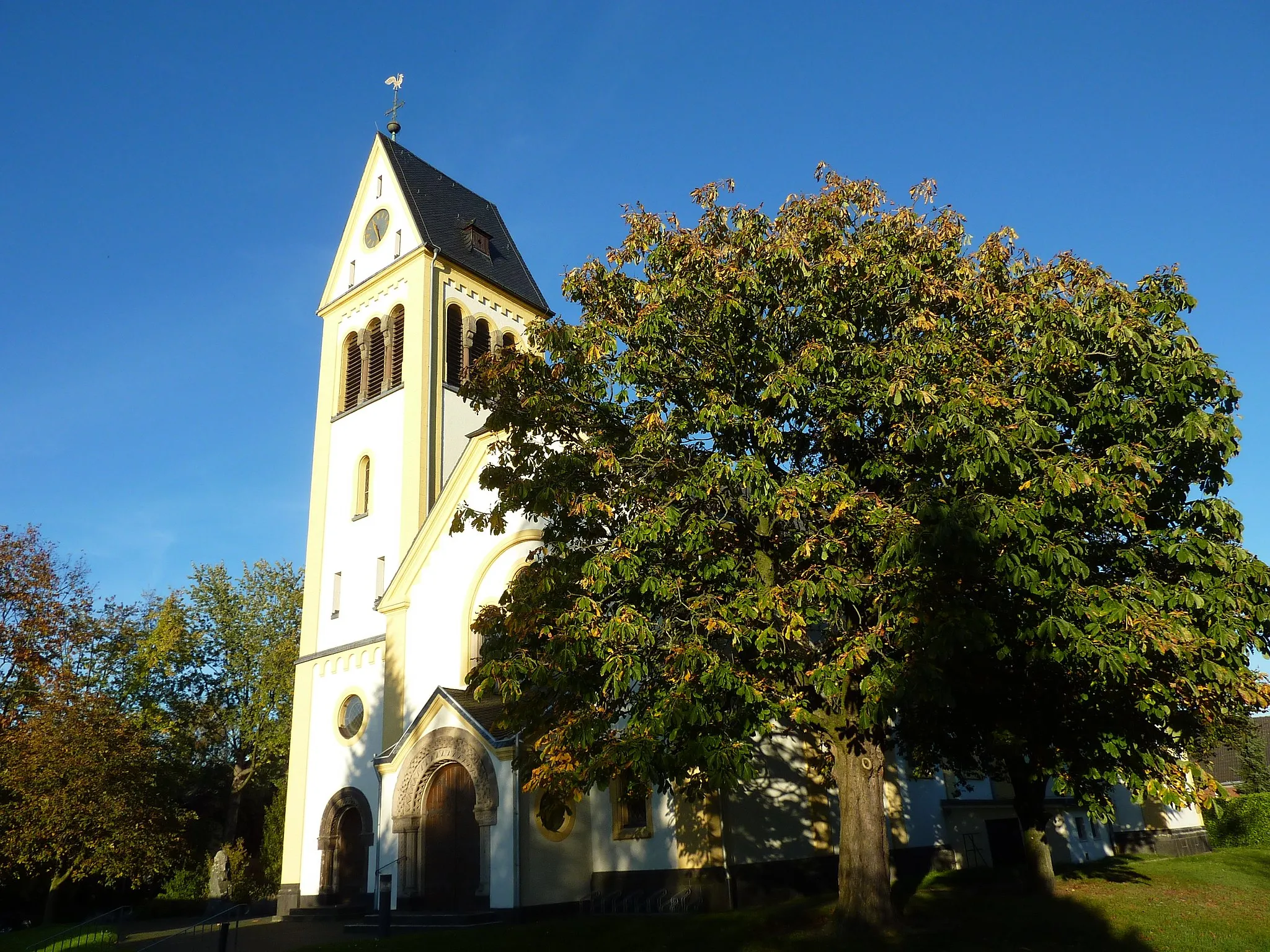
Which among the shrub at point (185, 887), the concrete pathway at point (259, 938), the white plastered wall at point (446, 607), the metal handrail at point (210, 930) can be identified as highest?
the white plastered wall at point (446, 607)

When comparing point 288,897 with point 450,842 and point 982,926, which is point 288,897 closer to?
point 450,842

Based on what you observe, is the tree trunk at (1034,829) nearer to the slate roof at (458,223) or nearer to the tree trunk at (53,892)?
the slate roof at (458,223)

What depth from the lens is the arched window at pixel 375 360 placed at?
2986cm

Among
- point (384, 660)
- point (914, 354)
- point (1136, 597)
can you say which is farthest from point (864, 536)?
point (384, 660)

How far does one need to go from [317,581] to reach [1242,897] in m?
23.1

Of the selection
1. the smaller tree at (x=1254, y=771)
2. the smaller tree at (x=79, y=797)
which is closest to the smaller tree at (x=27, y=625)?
the smaller tree at (x=79, y=797)

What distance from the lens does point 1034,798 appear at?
1673 cm

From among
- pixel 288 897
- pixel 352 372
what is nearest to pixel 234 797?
pixel 288 897

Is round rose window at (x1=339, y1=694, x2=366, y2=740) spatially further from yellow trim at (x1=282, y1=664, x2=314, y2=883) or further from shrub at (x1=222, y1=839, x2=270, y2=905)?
shrub at (x1=222, y1=839, x2=270, y2=905)

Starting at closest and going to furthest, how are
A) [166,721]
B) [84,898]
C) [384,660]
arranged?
[384,660] → [84,898] → [166,721]

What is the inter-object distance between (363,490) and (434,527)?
231 inches

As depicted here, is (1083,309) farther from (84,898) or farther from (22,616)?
(84,898)

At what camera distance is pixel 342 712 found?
26.0 m

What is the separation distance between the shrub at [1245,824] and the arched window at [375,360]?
3012 centimetres
